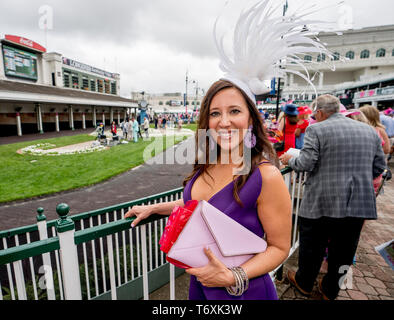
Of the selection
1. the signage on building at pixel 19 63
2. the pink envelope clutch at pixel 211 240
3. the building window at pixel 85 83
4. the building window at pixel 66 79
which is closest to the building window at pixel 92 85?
the building window at pixel 85 83

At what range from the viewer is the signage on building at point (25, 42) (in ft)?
81.9

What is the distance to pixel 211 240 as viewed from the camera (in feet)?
3.55

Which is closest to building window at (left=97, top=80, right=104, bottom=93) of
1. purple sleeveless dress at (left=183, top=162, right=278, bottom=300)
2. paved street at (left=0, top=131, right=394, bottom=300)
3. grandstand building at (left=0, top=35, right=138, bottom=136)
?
grandstand building at (left=0, top=35, right=138, bottom=136)

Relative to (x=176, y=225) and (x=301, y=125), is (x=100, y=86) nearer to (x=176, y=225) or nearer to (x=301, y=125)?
(x=301, y=125)

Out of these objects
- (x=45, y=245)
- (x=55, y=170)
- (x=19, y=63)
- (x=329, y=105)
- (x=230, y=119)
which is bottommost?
(x=55, y=170)

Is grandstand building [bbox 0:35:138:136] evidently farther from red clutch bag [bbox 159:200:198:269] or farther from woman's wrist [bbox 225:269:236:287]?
woman's wrist [bbox 225:269:236:287]

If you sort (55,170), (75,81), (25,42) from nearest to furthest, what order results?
(55,170), (25,42), (75,81)

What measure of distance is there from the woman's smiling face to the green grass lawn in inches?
317

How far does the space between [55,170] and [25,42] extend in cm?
2572

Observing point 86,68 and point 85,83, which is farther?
point 85,83

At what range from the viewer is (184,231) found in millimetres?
1022

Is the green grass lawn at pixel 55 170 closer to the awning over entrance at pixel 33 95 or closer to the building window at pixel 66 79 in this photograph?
the awning over entrance at pixel 33 95

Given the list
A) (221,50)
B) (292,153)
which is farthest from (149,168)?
(221,50)

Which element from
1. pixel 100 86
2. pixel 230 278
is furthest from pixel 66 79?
pixel 230 278
